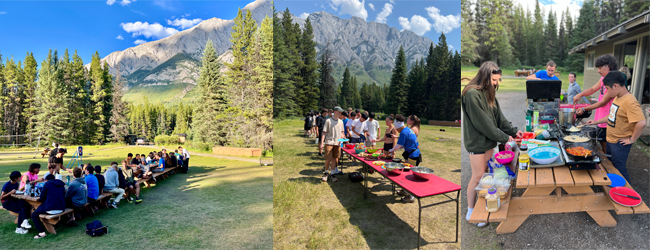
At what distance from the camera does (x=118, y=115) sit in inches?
722

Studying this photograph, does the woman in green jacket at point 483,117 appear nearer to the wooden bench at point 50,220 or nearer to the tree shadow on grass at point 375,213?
the tree shadow on grass at point 375,213

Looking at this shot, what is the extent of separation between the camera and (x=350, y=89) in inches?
798

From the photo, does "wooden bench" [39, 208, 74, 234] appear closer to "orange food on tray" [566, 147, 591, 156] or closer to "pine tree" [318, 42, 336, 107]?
"orange food on tray" [566, 147, 591, 156]

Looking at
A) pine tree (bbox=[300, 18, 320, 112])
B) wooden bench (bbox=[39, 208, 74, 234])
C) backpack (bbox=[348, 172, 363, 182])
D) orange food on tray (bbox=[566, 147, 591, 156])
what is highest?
pine tree (bbox=[300, 18, 320, 112])

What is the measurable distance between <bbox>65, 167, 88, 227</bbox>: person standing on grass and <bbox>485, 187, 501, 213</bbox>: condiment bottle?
6563 mm

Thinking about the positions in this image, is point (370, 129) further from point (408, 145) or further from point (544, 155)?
point (544, 155)

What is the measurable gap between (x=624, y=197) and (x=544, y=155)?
26.6 inches

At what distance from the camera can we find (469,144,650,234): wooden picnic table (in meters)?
2.52

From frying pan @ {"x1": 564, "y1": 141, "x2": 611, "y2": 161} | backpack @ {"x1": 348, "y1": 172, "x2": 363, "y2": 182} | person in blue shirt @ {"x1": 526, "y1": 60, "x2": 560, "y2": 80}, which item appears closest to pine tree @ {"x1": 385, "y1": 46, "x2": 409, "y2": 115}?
backpack @ {"x1": 348, "y1": 172, "x2": 363, "y2": 182}

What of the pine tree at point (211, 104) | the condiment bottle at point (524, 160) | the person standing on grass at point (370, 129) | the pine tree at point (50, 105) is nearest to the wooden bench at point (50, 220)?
the person standing on grass at point (370, 129)

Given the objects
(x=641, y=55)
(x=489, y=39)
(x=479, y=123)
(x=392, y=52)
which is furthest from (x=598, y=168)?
(x=392, y=52)

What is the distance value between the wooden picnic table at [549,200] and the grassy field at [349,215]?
0.66 metres

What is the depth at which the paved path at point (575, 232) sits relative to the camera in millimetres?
2629

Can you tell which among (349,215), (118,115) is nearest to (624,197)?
(349,215)
